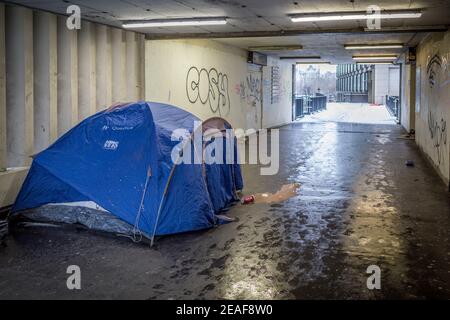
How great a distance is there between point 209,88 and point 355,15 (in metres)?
5.99

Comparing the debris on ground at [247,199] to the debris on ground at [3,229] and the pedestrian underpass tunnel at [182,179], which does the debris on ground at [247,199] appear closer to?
the pedestrian underpass tunnel at [182,179]

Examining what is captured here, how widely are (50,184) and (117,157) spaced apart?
0.98m

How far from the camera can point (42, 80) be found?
765 centimetres

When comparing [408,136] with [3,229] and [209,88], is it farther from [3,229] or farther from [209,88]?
[3,229]

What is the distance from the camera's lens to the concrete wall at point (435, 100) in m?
9.18

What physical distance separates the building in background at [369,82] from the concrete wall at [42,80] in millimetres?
31686

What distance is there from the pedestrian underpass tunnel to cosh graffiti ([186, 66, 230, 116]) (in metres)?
0.15

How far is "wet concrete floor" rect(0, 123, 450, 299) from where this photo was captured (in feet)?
14.2

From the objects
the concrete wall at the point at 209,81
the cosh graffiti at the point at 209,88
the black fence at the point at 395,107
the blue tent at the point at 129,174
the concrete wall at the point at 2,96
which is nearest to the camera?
the blue tent at the point at 129,174

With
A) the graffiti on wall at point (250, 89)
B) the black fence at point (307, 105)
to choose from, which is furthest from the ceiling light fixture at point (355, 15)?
the black fence at point (307, 105)

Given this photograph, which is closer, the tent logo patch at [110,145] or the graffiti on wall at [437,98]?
the tent logo patch at [110,145]

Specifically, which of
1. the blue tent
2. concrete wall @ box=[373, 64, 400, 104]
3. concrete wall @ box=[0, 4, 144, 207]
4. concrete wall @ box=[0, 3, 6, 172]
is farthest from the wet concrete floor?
concrete wall @ box=[373, 64, 400, 104]

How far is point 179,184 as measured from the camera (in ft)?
19.6

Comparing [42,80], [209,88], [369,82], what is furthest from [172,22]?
[369,82]
